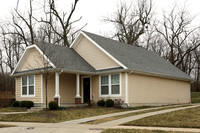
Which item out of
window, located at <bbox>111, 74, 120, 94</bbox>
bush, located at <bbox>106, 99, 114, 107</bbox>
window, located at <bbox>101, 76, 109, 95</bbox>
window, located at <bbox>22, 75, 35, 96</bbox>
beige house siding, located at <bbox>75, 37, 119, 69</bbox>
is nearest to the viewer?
bush, located at <bbox>106, 99, 114, 107</bbox>

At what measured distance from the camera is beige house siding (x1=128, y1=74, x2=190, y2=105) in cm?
2092

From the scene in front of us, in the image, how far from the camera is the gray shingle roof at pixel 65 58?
20.6m

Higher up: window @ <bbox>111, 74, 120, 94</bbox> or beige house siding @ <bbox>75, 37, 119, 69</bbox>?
Result: beige house siding @ <bbox>75, 37, 119, 69</bbox>

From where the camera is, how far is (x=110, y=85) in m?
21.2

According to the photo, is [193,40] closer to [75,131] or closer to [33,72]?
[33,72]

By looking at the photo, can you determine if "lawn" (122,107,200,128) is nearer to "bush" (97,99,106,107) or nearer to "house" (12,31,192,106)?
"house" (12,31,192,106)

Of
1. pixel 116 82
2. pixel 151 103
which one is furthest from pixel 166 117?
pixel 151 103

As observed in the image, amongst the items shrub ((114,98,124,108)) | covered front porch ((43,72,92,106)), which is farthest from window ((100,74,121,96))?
covered front porch ((43,72,92,106))

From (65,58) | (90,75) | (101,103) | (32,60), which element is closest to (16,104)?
(32,60)

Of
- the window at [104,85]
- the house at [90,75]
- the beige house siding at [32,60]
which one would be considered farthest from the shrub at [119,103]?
the beige house siding at [32,60]

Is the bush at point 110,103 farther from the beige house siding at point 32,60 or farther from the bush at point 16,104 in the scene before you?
the bush at point 16,104

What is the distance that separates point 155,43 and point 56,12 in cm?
2138

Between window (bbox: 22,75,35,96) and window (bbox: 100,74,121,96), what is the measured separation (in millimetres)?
5716

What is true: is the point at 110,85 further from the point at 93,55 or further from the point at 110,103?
the point at 93,55
